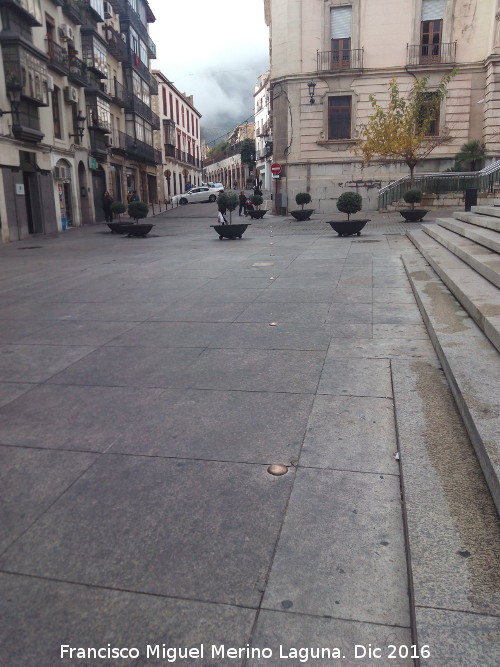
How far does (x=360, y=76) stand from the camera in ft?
95.7

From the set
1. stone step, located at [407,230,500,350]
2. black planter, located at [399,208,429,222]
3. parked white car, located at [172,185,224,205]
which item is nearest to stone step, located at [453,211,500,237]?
stone step, located at [407,230,500,350]

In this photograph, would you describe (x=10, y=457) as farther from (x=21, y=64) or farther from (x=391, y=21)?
(x=391, y=21)

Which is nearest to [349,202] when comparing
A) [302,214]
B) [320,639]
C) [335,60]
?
[302,214]

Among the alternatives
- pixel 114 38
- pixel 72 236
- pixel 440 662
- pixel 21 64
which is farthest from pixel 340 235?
pixel 114 38

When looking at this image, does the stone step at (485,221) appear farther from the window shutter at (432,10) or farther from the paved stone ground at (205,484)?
the window shutter at (432,10)

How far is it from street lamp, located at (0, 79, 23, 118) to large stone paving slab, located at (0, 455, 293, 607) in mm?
20416

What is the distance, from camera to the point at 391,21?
93.7 ft

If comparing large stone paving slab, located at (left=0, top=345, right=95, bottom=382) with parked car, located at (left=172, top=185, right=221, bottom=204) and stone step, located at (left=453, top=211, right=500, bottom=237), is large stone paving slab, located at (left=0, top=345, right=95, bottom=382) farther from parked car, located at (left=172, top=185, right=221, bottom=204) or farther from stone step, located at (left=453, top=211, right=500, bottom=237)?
parked car, located at (left=172, top=185, right=221, bottom=204)

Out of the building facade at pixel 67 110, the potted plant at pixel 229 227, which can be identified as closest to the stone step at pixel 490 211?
the potted plant at pixel 229 227

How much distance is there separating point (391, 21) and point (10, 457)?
104 feet

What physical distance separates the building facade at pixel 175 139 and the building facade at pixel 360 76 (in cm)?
1791

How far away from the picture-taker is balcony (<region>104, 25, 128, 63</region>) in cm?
3306

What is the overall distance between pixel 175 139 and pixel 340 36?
31066mm

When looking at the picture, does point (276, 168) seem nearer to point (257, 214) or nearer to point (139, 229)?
point (257, 214)
